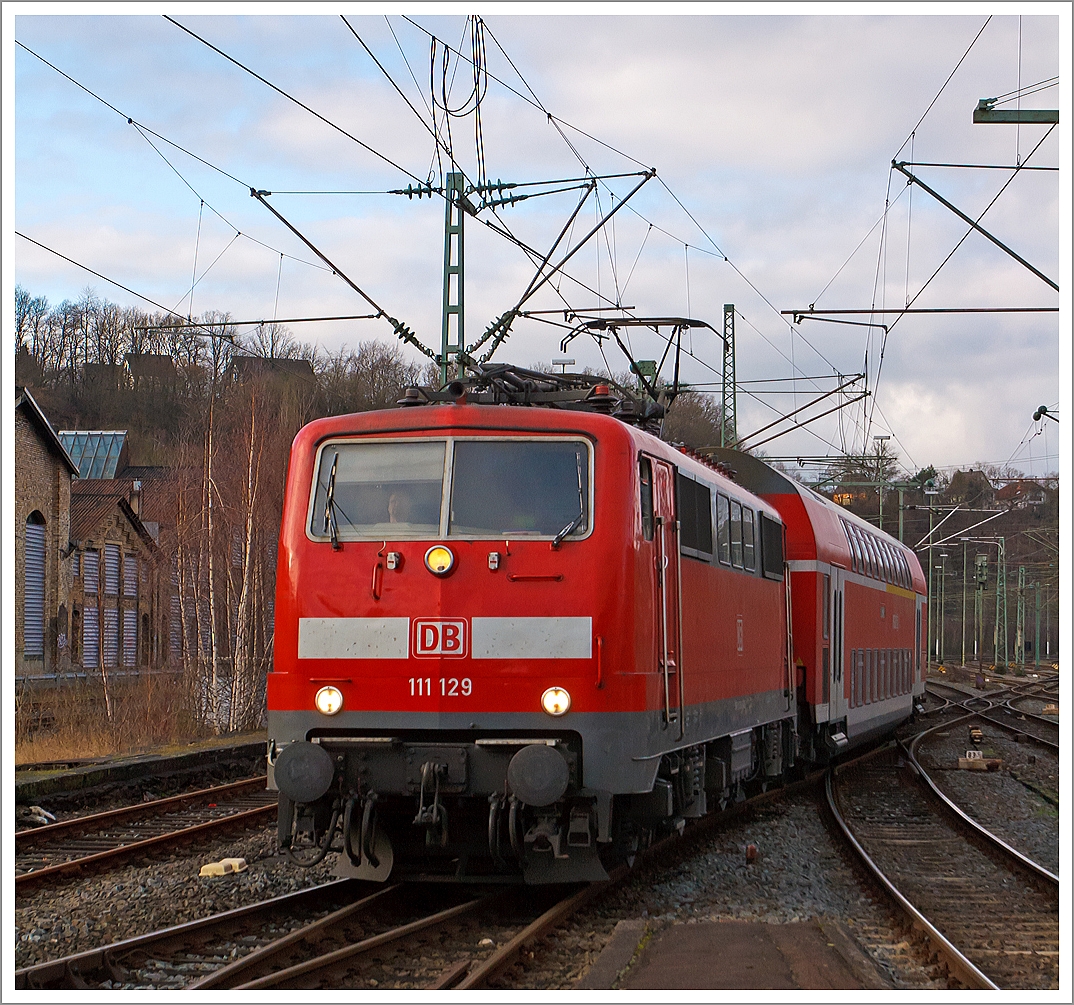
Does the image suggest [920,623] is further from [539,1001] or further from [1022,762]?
[539,1001]

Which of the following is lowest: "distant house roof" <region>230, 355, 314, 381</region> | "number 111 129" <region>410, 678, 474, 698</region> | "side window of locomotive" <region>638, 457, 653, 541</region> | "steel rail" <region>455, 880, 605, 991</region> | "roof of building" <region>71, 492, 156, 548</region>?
"steel rail" <region>455, 880, 605, 991</region>

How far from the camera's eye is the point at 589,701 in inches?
312

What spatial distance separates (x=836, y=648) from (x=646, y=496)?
8436 millimetres

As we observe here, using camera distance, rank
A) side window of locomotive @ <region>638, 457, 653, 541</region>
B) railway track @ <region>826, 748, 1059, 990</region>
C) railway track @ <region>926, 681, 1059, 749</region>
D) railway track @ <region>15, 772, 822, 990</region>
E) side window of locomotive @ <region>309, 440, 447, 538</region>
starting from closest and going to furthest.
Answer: railway track @ <region>15, 772, 822, 990</region> < railway track @ <region>826, 748, 1059, 990</region> < side window of locomotive @ <region>309, 440, 447, 538</region> < side window of locomotive @ <region>638, 457, 653, 541</region> < railway track @ <region>926, 681, 1059, 749</region>

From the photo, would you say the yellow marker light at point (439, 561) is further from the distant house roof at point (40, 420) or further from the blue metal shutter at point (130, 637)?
the blue metal shutter at point (130, 637)

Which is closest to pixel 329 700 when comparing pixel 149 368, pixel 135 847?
pixel 135 847

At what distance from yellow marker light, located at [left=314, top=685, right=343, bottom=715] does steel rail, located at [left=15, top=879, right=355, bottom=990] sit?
1255 mm

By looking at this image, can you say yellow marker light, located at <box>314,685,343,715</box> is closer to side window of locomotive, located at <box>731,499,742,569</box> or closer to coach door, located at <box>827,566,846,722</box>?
side window of locomotive, located at <box>731,499,742,569</box>

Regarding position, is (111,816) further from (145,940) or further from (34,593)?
(34,593)

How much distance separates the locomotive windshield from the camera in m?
8.27

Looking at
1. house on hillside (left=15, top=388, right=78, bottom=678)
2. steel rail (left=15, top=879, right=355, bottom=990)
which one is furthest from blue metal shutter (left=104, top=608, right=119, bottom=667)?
steel rail (left=15, top=879, right=355, bottom=990)

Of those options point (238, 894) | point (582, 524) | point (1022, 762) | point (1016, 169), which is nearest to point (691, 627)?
point (582, 524)

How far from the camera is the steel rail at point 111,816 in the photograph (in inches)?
431

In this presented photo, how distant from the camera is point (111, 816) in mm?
11914
